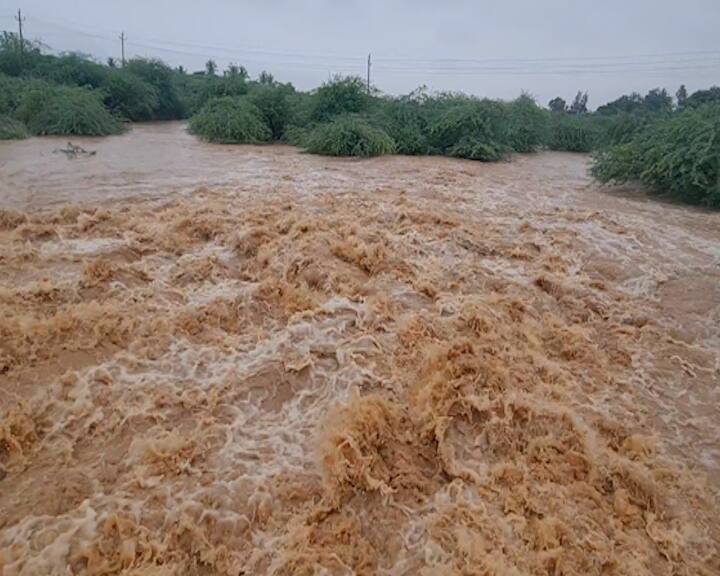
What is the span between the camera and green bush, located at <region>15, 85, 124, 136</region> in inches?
497

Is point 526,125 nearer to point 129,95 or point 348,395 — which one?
point 129,95

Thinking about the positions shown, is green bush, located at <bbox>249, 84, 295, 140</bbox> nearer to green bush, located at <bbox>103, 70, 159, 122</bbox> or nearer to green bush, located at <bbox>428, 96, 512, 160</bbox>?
green bush, located at <bbox>428, 96, 512, 160</bbox>

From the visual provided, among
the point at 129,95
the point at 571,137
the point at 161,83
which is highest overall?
the point at 161,83

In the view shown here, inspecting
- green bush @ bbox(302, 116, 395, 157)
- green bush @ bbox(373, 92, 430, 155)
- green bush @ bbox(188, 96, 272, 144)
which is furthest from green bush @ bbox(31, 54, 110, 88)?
green bush @ bbox(373, 92, 430, 155)

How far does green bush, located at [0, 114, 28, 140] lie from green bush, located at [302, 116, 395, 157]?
6494 millimetres

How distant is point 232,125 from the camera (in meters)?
13.5

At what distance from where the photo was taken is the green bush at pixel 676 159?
8.20m

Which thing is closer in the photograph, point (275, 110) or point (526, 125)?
point (526, 125)

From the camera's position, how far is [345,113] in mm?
14141

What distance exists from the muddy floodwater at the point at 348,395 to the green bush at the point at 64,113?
24.1ft

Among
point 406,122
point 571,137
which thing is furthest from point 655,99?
point 406,122

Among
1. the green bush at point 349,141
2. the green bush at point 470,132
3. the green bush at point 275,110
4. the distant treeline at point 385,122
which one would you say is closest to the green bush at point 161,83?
the distant treeline at point 385,122

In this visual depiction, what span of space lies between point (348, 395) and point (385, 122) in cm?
1136

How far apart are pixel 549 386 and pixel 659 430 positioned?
0.69 m
